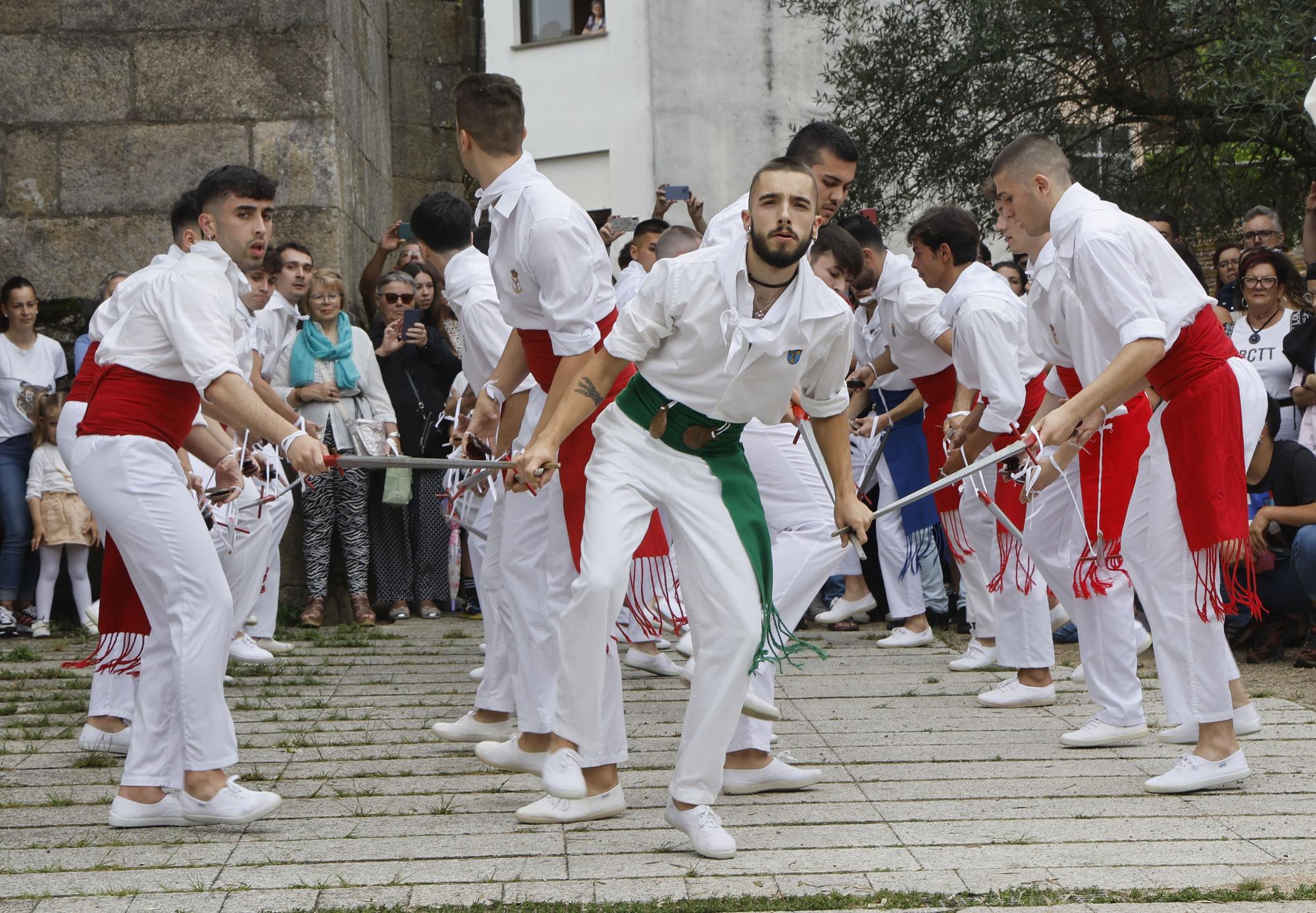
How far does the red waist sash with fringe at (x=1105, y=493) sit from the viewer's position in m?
6.27

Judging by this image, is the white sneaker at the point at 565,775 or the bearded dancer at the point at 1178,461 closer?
the white sneaker at the point at 565,775

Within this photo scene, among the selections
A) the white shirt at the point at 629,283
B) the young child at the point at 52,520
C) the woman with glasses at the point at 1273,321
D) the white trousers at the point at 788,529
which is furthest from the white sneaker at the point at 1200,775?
the young child at the point at 52,520

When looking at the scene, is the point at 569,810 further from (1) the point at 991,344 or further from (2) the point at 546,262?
(1) the point at 991,344

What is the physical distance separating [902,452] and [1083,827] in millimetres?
5386

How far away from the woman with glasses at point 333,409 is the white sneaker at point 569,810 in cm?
547

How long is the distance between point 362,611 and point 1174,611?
6.24 meters

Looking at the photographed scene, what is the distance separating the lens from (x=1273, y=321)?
30.1 ft

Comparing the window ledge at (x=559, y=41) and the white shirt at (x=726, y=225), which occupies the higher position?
the window ledge at (x=559, y=41)

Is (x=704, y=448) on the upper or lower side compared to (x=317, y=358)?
lower

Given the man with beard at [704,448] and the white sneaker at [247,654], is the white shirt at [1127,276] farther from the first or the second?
the white sneaker at [247,654]

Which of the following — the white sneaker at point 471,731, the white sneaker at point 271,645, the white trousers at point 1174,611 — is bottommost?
the white sneaker at point 271,645

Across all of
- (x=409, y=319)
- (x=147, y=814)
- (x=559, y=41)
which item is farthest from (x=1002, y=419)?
(x=559, y=41)

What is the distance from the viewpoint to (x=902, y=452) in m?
10.0

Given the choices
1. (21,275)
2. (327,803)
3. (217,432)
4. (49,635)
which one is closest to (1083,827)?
(327,803)
